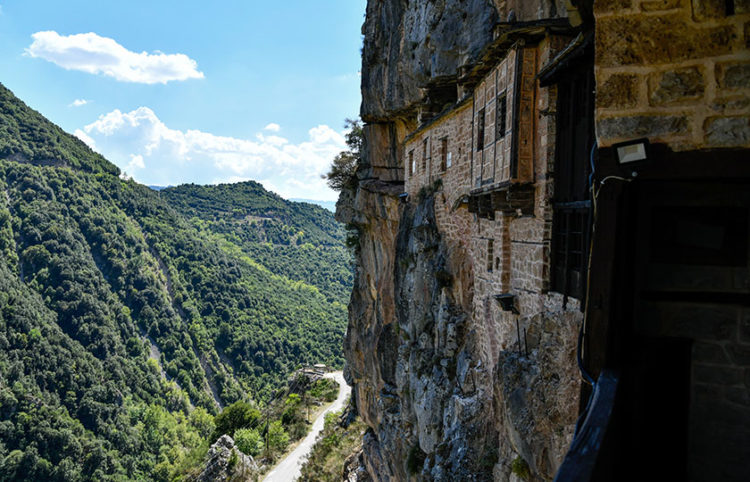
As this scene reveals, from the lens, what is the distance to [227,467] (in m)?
38.5

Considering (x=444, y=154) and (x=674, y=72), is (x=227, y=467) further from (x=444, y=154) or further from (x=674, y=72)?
(x=674, y=72)

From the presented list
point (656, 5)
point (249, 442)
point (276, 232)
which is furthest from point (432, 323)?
point (276, 232)

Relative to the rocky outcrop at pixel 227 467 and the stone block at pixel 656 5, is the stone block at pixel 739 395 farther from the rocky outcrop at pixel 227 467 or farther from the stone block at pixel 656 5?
the rocky outcrop at pixel 227 467

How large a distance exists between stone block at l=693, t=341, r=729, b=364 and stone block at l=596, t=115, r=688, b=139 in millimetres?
1375

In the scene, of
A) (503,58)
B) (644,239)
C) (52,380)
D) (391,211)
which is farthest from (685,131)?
(52,380)

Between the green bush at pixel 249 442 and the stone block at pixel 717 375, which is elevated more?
the stone block at pixel 717 375

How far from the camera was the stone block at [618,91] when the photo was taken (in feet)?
8.93

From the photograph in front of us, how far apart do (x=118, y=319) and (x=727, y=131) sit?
347ft

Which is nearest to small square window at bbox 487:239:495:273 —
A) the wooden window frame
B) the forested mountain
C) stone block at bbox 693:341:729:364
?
the wooden window frame

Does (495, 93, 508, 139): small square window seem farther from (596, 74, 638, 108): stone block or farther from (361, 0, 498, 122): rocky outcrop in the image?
(596, 74, 638, 108): stone block

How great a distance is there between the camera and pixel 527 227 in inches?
364

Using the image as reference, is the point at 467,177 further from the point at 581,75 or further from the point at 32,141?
the point at 32,141

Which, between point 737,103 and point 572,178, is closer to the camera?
point 737,103

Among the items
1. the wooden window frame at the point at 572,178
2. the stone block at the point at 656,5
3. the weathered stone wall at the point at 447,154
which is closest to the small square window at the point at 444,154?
the weathered stone wall at the point at 447,154
